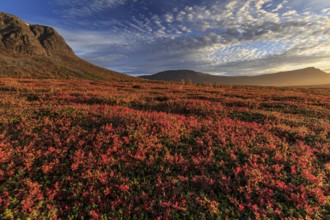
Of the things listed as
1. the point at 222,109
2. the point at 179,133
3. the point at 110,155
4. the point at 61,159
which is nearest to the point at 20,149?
the point at 61,159

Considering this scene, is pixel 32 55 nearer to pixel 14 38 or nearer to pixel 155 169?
pixel 14 38

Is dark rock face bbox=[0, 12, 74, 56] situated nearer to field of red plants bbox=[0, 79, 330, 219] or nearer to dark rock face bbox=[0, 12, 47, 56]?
dark rock face bbox=[0, 12, 47, 56]

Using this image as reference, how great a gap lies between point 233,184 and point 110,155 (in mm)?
4046

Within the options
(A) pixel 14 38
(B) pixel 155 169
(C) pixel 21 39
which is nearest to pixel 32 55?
(A) pixel 14 38

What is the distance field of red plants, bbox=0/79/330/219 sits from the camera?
4418 millimetres

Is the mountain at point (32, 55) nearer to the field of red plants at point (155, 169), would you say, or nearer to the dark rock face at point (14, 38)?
the dark rock face at point (14, 38)

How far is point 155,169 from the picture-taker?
19.4ft

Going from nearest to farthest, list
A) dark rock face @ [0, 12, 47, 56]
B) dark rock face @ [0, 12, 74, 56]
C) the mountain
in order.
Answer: the mountain → dark rock face @ [0, 12, 47, 56] → dark rock face @ [0, 12, 74, 56]

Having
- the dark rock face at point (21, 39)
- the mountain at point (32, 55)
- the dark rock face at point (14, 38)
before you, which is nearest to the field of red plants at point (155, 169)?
the mountain at point (32, 55)

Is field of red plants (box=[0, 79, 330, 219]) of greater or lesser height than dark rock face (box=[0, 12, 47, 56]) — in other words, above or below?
below

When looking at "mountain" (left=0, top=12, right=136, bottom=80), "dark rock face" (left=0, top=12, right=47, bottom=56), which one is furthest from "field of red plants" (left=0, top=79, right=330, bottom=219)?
"dark rock face" (left=0, top=12, right=47, bottom=56)

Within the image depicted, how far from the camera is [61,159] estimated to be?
6.04 meters

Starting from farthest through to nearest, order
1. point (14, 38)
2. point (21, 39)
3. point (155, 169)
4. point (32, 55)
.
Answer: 1. point (21, 39)
2. point (14, 38)
3. point (32, 55)
4. point (155, 169)

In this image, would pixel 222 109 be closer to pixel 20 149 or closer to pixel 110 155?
pixel 110 155
